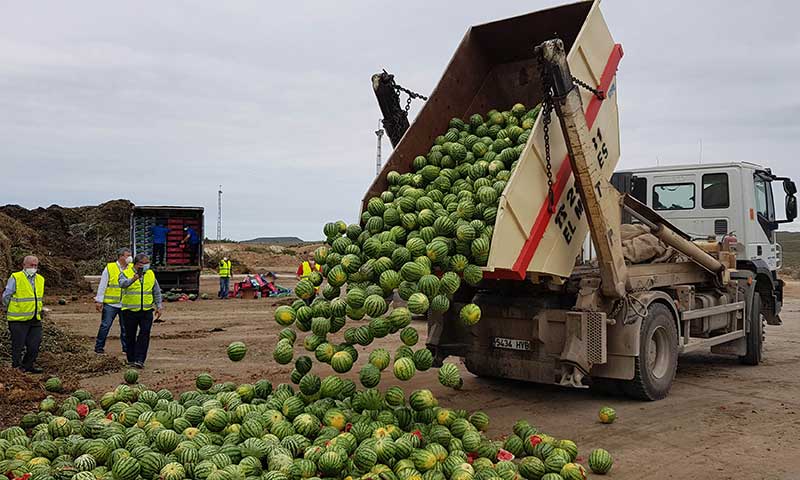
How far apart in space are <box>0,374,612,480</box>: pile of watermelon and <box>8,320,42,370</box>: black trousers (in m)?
3.43

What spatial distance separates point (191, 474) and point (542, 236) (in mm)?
4284

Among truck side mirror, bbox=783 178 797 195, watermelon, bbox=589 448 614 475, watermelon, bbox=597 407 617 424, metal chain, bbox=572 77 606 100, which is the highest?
metal chain, bbox=572 77 606 100

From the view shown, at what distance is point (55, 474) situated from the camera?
5.43m

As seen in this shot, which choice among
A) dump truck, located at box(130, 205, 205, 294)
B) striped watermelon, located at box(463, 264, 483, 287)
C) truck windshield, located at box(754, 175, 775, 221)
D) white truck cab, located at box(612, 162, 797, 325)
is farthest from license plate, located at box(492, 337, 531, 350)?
dump truck, located at box(130, 205, 205, 294)

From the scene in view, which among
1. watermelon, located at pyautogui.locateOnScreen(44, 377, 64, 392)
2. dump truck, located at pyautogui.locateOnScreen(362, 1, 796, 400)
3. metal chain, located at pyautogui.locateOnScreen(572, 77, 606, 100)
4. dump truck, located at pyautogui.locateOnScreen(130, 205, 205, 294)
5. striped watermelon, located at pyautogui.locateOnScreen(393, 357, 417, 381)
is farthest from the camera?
dump truck, located at pyautogui.locateOnScreen(130, 205, 205, 294)

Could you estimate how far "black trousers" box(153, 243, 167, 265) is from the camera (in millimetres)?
25484

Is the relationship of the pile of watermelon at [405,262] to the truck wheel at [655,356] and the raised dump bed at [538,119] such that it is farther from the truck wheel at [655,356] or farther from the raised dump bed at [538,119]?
the truck wheel at [655,356]

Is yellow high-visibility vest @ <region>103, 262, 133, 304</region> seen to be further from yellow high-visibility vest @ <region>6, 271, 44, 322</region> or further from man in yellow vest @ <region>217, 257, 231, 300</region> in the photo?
man in yellow vest @ <region>217, 257, 231, 300</region>

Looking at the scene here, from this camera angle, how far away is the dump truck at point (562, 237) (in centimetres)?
743

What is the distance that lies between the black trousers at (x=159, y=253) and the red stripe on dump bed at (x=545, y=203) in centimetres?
2031

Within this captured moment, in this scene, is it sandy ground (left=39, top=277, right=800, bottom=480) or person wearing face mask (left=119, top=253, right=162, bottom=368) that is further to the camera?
person wearing face mask (left=119, top=253, right=162, bottom=368)

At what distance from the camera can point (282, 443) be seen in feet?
19.1

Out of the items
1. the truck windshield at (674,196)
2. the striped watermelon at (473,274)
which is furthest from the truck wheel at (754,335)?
the striped watermelon at (473,274)

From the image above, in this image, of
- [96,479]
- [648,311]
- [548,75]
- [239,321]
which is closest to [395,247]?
[548,75]
